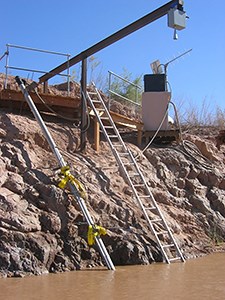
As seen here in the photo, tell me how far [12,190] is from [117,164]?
3529 millimetres

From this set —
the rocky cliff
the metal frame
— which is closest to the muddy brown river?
the rocky cliff

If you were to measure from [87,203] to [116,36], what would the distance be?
162 inches

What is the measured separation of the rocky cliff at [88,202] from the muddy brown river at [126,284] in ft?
1.77

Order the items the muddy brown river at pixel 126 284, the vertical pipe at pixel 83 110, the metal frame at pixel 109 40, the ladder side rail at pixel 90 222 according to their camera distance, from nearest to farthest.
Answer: the muddy brown river at pixel 126 284, the ladder side rail at pixel 90 222, the metal frame at pixel 109 40, the vertical pipe at pixel 83 110

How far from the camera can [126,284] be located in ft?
27.9

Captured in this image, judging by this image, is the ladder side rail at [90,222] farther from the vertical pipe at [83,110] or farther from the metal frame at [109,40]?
the metal frame at [109,40]

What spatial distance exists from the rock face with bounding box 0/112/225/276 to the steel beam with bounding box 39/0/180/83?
1509mm

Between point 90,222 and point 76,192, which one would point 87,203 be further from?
point 90,222

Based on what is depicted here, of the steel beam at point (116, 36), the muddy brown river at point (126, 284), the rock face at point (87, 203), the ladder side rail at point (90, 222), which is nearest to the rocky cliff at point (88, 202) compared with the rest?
the rock face at point (87, 203)

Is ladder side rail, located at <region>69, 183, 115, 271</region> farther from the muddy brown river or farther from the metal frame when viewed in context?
the metal frame

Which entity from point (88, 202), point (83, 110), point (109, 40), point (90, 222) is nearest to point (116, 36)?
point (109, 40)

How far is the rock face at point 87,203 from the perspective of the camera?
31.6 ft

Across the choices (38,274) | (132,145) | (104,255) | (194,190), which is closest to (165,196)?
(194,190)

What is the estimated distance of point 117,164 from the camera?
13281 millimetres
